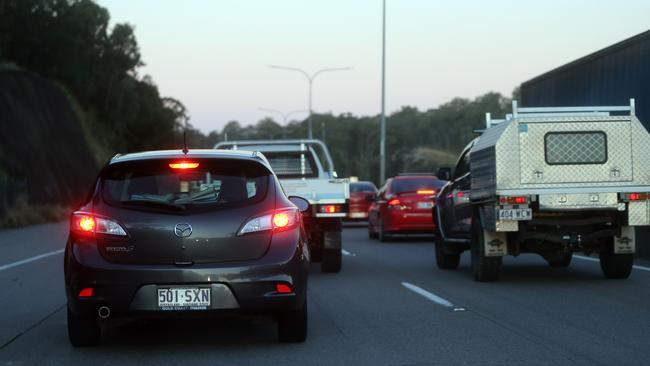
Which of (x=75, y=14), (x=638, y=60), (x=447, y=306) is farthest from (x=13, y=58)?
(x=447, y=306)

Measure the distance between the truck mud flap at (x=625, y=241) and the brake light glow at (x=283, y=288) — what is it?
20.8ft

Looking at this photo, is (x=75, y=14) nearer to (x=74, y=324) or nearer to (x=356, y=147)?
(x=74, y=324)

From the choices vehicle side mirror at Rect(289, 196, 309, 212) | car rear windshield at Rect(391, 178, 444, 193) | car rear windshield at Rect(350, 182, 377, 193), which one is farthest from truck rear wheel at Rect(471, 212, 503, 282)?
car rear windshield at Rect(350, 182, 377, 193)

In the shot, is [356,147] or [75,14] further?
[356,147]

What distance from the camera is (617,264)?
41.4ft

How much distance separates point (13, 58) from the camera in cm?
5712

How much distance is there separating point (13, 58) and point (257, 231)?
5345 cm

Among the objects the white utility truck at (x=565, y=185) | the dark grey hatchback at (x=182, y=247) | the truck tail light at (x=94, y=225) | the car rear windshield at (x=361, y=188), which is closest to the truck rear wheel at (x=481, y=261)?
the white utility truck at (x=565, y=185)

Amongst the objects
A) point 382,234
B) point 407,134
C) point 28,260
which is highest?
point 407,134

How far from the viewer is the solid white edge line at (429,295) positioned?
413 inches

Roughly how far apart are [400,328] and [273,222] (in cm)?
198

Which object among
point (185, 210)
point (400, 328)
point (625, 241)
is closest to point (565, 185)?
point (625, 241)

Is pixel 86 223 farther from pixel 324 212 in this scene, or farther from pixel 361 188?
pixel 361 188

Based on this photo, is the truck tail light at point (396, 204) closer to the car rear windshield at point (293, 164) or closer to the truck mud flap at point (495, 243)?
the car rear windshield at point (293, 164)
